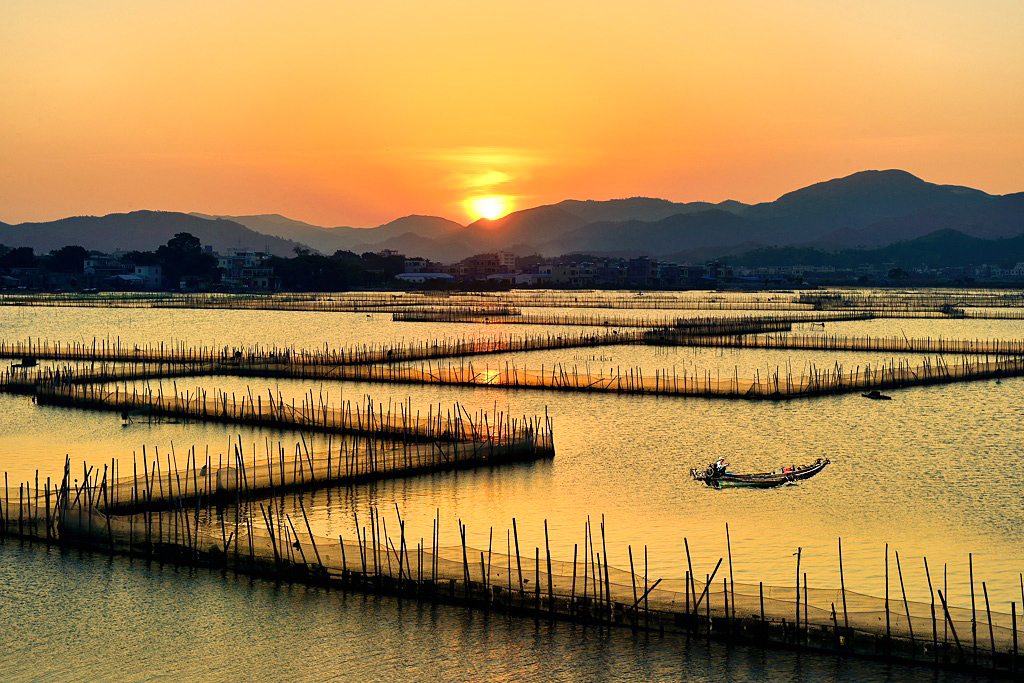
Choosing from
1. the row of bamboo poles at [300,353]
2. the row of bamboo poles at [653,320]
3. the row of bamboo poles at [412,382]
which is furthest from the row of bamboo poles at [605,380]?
the row of bamboo poles at [653,320]

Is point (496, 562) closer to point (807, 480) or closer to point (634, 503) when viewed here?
point (634, 503)

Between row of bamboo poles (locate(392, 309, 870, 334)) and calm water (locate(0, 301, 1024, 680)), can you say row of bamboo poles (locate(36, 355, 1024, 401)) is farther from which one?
row of bamboo poles (locate(392, 309, 870, 334))

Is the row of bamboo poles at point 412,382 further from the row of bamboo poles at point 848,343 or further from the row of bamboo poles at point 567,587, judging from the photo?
the row of bamboo poles at point 567,587

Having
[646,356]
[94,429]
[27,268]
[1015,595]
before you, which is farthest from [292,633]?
[27,268]

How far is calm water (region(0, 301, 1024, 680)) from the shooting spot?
523 inches

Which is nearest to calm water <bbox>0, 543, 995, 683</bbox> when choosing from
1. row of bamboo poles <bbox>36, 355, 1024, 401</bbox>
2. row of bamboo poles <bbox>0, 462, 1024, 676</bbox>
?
row of bamboo poles <bbox>0, 462, 1024, 676</bbox>

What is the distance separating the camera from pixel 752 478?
70.7 ft

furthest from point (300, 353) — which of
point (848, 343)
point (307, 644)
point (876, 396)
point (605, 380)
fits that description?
point (307, 644)

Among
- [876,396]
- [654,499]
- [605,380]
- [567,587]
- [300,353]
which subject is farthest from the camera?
[300,353]

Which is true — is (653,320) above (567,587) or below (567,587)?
above

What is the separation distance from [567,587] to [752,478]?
892 cm

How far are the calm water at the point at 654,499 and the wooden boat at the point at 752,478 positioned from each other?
0.29 meters

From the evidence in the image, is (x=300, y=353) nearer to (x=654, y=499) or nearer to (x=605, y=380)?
(x=605, y=380)

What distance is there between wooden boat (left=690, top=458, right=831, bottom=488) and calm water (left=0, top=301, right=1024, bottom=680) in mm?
294
